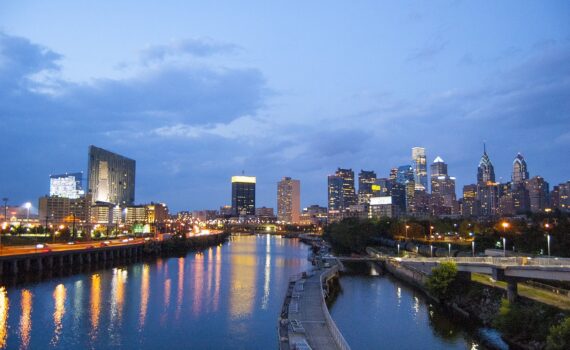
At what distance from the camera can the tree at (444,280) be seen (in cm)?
4794

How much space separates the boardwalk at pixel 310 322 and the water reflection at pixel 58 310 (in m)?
17.5

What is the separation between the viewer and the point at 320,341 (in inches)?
1177

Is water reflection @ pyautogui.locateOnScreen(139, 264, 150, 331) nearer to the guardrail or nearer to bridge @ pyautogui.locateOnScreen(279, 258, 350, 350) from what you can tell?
bridge @ pyautogui.locateOnScreen(279, 258, 350, 350)

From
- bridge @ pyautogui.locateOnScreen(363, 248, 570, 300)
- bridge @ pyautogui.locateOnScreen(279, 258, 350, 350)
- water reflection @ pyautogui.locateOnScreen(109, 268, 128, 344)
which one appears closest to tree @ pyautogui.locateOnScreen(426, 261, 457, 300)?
bridge @ pyautogui.locateOnScreen(363, 248, 570, 300)

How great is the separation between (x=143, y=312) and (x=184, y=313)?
3.97m

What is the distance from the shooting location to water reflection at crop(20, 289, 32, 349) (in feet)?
114

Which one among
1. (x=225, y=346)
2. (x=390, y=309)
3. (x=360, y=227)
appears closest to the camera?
(x=225, y=346)

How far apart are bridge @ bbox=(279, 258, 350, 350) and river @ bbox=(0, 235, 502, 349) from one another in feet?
7.64

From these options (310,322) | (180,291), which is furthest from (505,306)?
(180,291)

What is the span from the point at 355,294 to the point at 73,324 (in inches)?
1218

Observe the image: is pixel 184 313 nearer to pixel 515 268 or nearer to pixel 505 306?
pixel 505 306

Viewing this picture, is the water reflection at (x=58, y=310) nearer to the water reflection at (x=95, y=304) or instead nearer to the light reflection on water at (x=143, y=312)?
the light reflection on water at (x=143, y=312)

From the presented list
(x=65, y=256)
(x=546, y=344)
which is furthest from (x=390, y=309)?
(x=65, y=256)

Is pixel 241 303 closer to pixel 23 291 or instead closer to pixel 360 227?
pixel 23 291
